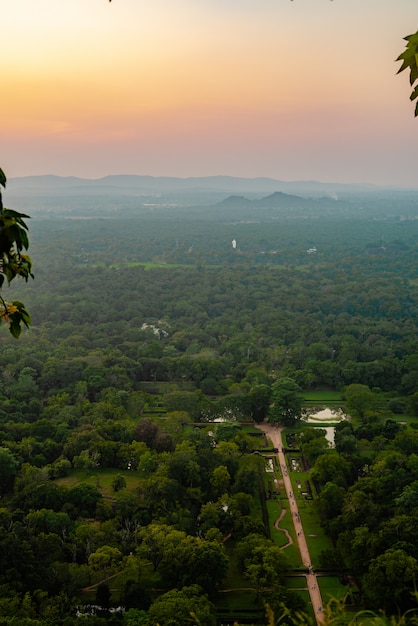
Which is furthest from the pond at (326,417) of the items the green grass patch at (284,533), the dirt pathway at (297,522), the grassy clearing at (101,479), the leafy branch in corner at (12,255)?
the leafy branch in corner at (12,255)

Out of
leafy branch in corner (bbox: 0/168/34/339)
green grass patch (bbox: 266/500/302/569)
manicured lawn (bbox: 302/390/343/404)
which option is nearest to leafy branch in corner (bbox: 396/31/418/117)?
leafy branch in corner (bbox: 0/168/34/339)

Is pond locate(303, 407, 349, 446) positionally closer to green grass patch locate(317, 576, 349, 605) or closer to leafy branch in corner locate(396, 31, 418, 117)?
green grass patch locate(317, 576, 349, 605)

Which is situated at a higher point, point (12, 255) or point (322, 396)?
point (12, 255)

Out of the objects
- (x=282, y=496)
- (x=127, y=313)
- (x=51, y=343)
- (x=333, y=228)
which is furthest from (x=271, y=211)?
(x=282, y=496)

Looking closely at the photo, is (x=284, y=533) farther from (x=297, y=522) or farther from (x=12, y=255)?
(x=12, y=255)

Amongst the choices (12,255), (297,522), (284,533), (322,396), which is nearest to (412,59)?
(12,255)

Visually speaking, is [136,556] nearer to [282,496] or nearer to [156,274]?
[282,496]
